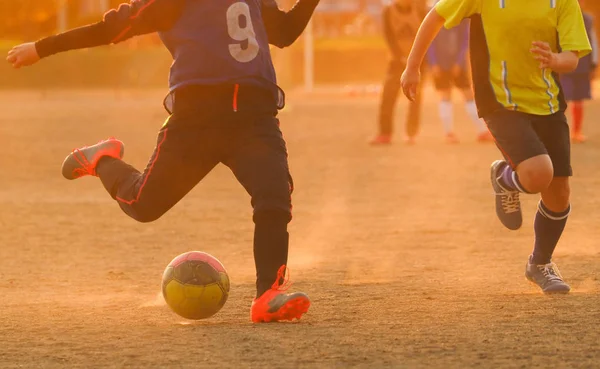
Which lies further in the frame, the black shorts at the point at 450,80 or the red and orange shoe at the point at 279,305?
the black shorts at the point at 450,80

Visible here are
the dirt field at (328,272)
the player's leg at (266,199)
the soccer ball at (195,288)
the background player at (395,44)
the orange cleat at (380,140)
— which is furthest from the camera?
the orange cleat at (380,140)

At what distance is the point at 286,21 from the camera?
6.44 meters

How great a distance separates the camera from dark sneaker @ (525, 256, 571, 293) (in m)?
6.70

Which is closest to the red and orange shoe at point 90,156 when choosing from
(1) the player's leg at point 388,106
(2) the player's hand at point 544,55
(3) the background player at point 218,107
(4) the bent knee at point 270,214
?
(3) the background player at point 218,107

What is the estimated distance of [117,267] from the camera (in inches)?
320

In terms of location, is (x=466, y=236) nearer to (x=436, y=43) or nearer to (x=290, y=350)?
(x=290, y=350)

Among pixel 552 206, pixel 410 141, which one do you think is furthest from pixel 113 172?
pixel 410 141

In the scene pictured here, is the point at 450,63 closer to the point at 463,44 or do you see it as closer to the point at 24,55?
the point at 463,44

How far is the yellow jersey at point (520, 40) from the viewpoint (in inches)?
261

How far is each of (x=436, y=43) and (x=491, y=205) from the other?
642cm

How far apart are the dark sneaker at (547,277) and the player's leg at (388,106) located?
10.1 meters

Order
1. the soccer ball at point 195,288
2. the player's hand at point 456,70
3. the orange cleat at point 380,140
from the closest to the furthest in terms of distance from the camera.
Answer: the soccer ball at point 195,288 < the orange cleat at point 380,140 < the player's hand at point 456,70

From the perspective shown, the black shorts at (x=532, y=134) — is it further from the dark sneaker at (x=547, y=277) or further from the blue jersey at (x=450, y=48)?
the blue jersey at (x=450, y=48)

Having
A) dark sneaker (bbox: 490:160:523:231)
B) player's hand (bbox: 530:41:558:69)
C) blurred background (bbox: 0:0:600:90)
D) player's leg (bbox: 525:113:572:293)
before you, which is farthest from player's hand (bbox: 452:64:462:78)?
blurred background (bbox: 0:0:600:90)
